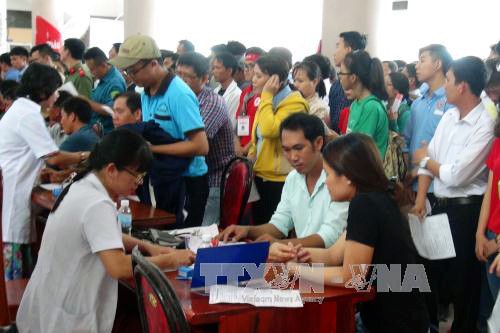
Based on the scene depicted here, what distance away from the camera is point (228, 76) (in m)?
4.55

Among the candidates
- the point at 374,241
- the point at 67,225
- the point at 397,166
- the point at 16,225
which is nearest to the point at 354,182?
the point at 374,241

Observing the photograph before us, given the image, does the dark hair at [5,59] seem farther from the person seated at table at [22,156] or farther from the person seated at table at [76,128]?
the person seated at table at [22,156]

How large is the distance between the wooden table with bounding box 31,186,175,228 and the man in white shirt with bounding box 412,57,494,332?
1.25 meters

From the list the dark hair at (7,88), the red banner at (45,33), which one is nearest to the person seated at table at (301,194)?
the dark hair at (7,88)

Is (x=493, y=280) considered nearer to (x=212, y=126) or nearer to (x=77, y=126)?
(x=212, y=126)

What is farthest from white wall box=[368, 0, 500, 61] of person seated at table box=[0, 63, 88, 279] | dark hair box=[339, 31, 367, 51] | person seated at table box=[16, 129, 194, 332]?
person seated at table box=[16, 129, 194, 332]

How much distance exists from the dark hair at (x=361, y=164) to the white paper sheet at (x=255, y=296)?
1.34ft

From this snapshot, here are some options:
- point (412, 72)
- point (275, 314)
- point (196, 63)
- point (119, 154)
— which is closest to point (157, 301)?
A: point (275, 314)

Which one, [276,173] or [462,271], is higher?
[276,173]

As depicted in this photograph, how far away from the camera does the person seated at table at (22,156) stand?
10.6 feet

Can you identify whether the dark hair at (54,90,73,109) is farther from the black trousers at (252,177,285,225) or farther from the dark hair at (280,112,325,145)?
the dark hair at (280,112,325,145)

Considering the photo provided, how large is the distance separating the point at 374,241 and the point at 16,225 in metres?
2.10

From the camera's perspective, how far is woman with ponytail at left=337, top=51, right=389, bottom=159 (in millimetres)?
3344

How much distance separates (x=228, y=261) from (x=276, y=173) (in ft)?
5.64
